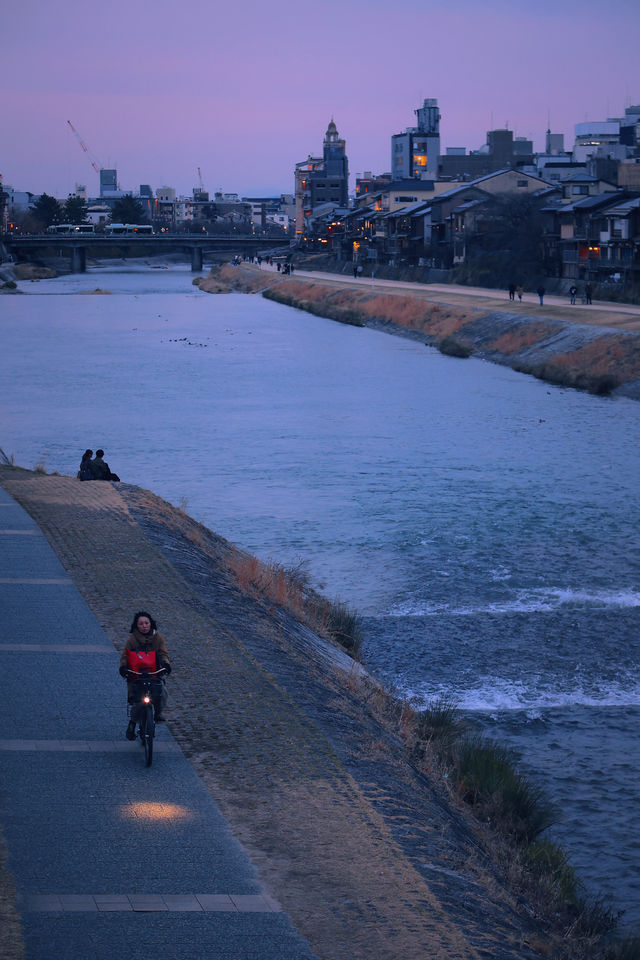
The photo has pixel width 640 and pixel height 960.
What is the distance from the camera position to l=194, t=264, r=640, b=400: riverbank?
4497cm

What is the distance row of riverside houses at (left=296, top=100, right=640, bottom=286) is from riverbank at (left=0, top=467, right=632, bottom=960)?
52.5 metres

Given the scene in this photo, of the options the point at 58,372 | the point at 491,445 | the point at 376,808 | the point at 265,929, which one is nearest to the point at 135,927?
the point at 265,929

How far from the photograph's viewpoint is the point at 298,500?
82.1 feet

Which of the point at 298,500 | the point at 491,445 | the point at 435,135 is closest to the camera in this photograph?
the point at 298,500

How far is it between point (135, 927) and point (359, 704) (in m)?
5.58

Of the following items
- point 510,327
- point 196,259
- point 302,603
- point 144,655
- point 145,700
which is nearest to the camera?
point 145,700

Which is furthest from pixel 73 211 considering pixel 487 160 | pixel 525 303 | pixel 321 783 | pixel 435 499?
pixel 321 783

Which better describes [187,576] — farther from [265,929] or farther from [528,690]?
[265,929]

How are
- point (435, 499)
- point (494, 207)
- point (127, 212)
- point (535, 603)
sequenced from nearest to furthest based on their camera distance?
point (535, 603)
point (435, 499)
point (494, 207)
point (127, 212)

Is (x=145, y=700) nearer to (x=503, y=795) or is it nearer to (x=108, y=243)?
(x=503, y=795)

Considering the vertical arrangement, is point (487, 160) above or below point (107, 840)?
above

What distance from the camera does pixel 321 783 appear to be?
855 centimetres

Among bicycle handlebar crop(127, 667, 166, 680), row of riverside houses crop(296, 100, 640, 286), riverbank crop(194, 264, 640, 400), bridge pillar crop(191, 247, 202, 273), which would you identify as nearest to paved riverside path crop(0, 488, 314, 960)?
bicycle handlebar crop(127, 667, 166, 680)

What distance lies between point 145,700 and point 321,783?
58.9 inches
